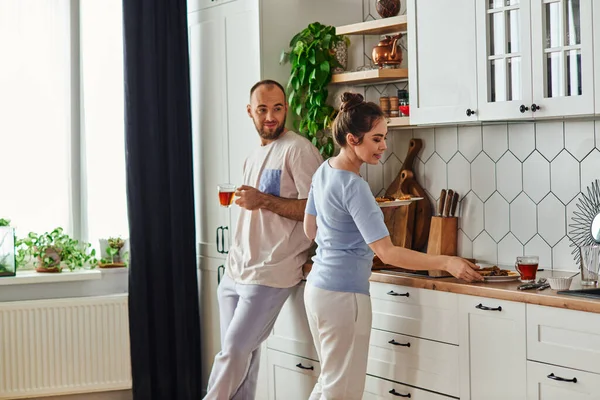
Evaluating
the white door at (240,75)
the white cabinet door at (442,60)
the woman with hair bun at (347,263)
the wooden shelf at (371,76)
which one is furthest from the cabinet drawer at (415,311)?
the white door at (240,75)

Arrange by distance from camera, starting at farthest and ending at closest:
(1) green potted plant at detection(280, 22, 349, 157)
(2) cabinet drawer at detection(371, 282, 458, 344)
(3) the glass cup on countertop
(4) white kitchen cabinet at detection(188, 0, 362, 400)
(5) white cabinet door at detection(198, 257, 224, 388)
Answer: (5) white cabinet door at detection(198, 257, 224, 388) → (4) white kitchen cabinet at detection(188, 0, 362, 400) → (1) green potted plant at detection(280, 22, 349, 157) → (2) cabinet drawer at detection(371, 282, 458, 344) → (3) the glass cup on countertop

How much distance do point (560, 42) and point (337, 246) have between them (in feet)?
3.62

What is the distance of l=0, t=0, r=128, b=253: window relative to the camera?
5.07 m

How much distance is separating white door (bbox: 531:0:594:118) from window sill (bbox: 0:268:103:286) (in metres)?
2.68

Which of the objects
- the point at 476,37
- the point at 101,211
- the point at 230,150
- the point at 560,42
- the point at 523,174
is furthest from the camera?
the point at 101,211

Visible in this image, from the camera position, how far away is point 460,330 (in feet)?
11.2

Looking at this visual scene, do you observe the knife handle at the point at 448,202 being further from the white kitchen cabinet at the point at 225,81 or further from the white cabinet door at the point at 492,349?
the white kitchen cabinet at the point at 225,81

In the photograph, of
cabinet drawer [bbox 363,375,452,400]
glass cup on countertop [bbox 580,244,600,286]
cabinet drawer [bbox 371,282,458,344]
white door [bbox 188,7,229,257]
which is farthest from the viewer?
white door [bbox 188,7,229,257]

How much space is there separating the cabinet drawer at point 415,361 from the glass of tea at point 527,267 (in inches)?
14.8

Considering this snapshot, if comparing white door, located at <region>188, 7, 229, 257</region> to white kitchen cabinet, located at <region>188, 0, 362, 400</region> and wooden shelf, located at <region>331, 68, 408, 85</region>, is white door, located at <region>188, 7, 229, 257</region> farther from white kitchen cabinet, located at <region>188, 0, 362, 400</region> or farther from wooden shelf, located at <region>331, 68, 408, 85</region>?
wooden shelf, located at <region>331, 68, 408, 85</region>

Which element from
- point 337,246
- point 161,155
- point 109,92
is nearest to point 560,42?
point 337,246

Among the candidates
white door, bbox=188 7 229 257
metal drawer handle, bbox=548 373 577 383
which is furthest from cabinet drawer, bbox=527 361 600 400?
white door, bbox=188 7 229 257

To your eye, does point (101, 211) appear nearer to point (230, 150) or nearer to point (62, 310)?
point (62, 310)

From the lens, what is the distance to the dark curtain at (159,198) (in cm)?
479
